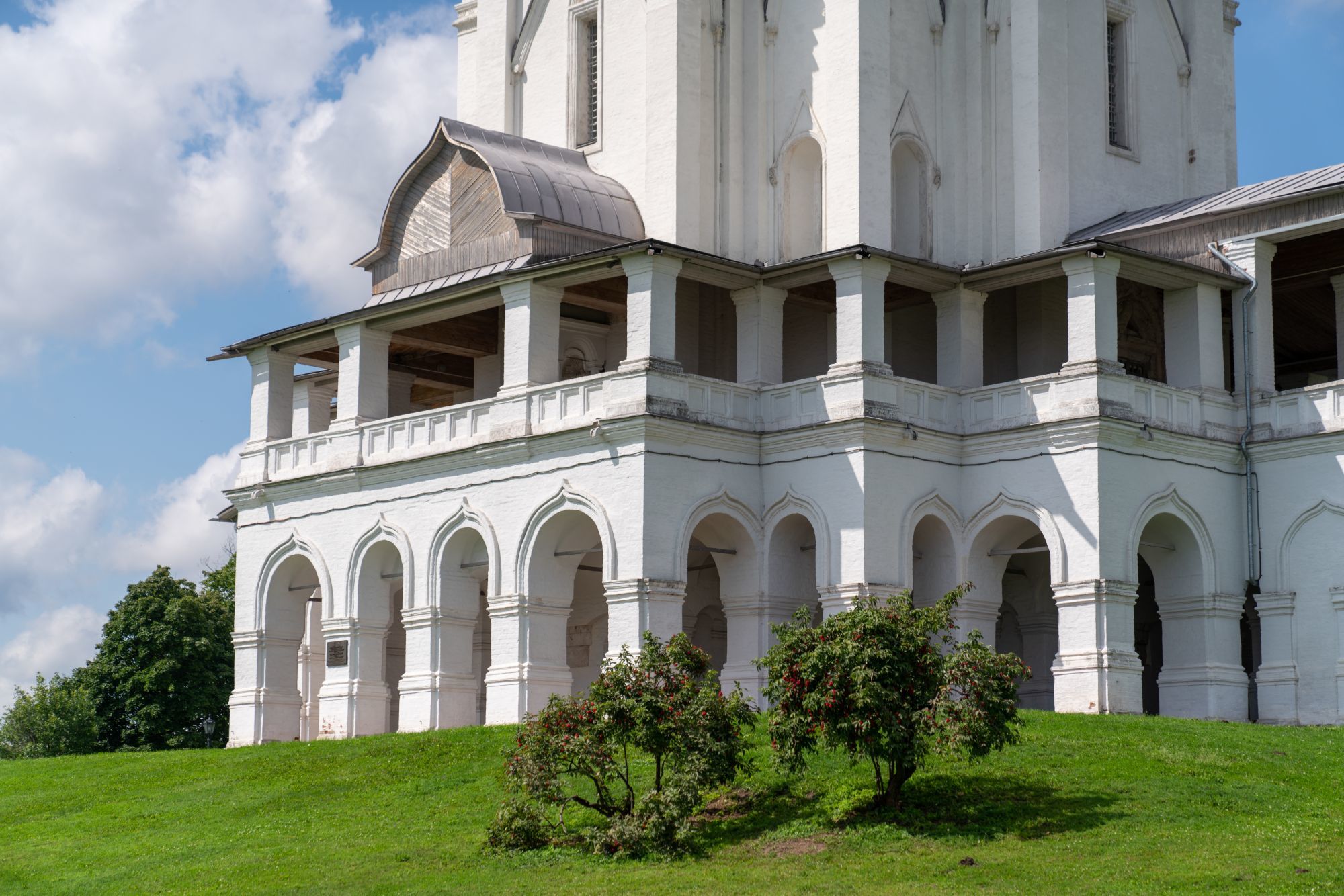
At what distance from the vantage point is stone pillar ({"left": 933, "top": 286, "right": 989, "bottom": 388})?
3609 centimetres

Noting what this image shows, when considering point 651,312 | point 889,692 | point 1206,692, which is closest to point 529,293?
point 651,312

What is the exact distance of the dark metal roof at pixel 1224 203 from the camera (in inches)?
1404

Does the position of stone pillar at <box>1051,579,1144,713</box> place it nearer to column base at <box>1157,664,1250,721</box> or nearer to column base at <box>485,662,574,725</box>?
column base at <box>1157,664,1250,721</box>

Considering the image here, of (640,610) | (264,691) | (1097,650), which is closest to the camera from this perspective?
(1097,650)

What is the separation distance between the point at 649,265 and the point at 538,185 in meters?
4.52

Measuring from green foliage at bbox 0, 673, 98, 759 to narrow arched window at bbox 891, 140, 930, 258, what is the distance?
96.1 ft

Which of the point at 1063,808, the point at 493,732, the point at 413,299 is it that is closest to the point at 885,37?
the point at 413,299

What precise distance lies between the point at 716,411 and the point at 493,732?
6.81 metres

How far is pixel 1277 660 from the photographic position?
1366 inches

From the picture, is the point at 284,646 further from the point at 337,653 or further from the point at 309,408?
the point at 309,408

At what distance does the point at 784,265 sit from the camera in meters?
35.4

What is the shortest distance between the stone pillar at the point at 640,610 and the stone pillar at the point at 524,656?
68.2 inches

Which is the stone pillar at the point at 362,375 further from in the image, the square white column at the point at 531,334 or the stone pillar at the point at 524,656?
the stone pillar at the point at 524,656

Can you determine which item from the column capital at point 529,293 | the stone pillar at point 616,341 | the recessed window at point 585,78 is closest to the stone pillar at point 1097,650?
the column capital at point 529,293
